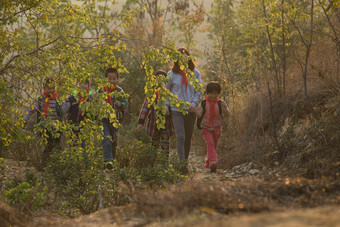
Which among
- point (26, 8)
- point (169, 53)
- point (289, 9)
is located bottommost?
point (169, 53)

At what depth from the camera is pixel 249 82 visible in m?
9.99

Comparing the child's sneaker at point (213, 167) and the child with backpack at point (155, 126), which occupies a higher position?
the child with backpack at point (155, 126)

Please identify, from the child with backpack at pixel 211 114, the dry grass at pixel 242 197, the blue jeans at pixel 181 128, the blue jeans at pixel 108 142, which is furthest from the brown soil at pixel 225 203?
the child with backpack at pixel 211 114

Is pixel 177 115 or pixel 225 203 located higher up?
pixel 177 115

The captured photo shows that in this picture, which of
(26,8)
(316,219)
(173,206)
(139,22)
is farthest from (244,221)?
(139,22)

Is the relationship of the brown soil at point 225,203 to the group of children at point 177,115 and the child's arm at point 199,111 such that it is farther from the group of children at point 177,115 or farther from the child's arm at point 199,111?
the child's arm at point 199,111

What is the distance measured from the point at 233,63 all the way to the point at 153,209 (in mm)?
15367

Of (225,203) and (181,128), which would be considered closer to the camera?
(225,203)

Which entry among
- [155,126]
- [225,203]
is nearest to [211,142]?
[155,126]

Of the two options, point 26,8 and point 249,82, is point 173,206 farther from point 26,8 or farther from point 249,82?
point 249,82

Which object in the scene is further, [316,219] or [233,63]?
[233,63]

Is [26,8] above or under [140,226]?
above

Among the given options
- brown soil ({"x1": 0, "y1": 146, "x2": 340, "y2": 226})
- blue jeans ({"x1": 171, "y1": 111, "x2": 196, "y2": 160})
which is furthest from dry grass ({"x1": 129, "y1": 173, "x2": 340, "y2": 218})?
blue jeans ({"x1": 171, "y1": 111, "x2": 196, "y2": 160})

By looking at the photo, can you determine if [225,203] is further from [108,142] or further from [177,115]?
[108,142]
